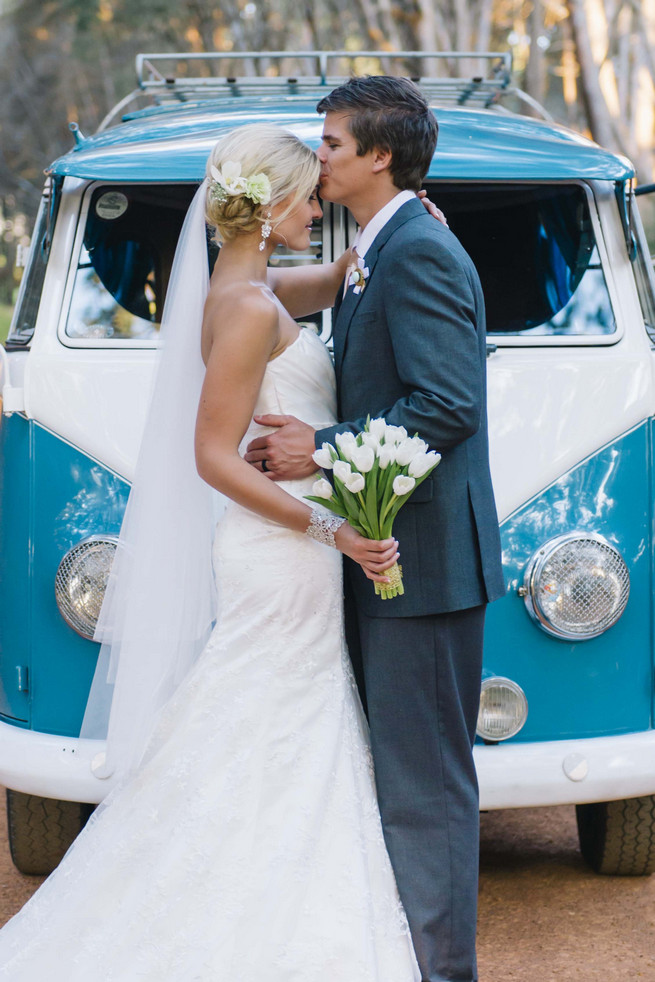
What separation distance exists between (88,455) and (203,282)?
0.68 m

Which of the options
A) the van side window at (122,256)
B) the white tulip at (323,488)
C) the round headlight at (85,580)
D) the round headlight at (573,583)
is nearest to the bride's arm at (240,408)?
the white tulip at (323,488)

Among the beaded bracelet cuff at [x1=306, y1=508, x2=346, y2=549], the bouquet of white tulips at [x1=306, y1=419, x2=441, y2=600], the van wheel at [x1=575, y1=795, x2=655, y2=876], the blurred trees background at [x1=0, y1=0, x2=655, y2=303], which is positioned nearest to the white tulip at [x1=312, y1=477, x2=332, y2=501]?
the bouquet of white tulips at [x1=306, y1=419, x2=441, y2=600]

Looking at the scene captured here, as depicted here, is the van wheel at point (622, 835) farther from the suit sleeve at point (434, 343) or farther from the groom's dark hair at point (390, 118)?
the groom's dark hair at point (390, 118)

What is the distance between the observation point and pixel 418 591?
8.61 feet

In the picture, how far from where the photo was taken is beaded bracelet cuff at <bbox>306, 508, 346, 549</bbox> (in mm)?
2594

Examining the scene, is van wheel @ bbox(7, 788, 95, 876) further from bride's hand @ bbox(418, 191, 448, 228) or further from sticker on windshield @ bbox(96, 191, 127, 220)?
bride's hand @ bbox(418, 191, 448, 228)

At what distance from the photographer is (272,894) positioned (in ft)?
8.40

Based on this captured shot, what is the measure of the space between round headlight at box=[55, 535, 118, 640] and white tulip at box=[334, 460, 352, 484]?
0.99 m

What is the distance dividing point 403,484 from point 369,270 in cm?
58

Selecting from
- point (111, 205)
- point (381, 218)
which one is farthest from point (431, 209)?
point (111, 205)

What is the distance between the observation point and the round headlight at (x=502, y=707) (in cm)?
319

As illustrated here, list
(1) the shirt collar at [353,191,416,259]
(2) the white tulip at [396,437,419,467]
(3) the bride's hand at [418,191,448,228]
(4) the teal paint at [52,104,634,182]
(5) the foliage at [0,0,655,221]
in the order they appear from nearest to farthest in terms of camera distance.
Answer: (2) the white tulip at [396,437,419,467], (1) the shirt collar at [353,191,416,259], (3) the bride's hand at [418,191,448,228], (4) the teal paint at [52,104,634,182], (5) the foliage at [0,0,655,221]

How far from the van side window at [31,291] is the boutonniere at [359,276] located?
1.37 metres

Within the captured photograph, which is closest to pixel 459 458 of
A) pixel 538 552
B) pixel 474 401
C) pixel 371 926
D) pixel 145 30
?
pixel 474 401
